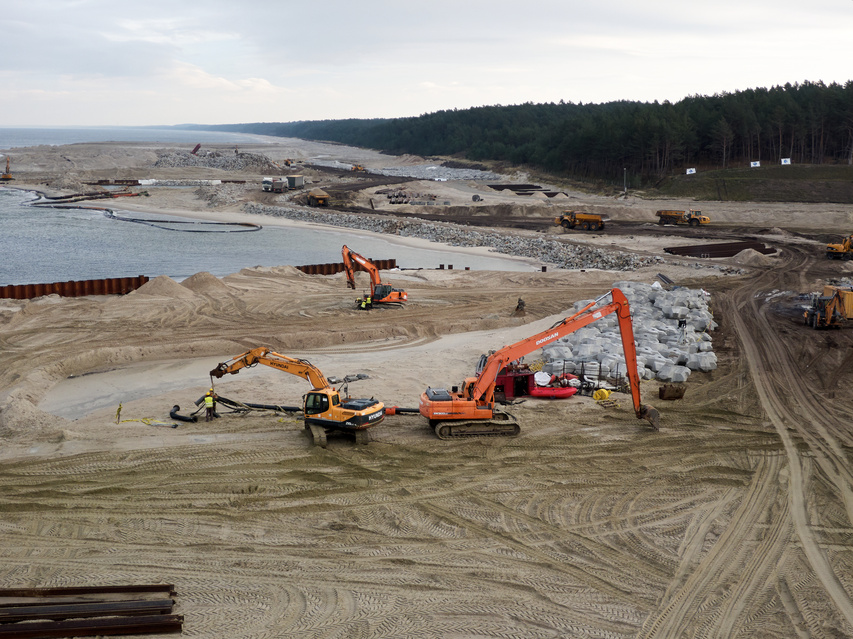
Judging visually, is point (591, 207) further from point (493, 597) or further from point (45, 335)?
point (493, 597)

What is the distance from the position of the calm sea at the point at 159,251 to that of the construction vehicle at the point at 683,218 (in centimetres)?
2198

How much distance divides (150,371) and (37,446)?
8339mm

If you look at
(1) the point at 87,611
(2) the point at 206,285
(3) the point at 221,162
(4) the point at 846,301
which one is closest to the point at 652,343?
(4) the point at 846,301

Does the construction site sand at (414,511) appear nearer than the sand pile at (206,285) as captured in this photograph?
Yes

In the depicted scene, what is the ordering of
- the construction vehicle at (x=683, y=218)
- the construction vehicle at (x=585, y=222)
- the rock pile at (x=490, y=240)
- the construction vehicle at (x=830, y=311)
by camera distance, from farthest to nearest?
the construction vehicle at (x=683, y=218) → the construction vehicle at (x=585, y=222) → the rock pile at (x=490, y=240) → the construction vehicle at (x=830, y=311)

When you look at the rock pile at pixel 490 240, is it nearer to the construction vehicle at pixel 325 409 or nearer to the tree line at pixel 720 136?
the construction vehicle at pixel 325 409

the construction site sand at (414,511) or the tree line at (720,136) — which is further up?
the tree line at (720,136)

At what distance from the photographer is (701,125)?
97000mm

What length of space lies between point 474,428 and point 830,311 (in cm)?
1990

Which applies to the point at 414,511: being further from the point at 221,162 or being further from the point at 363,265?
the point at 221,162

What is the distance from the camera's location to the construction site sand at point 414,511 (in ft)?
41.2

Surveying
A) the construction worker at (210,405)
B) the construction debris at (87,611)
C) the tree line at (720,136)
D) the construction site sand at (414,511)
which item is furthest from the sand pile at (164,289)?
the tree line at (720,136)

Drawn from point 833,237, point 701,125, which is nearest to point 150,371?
point 833,237

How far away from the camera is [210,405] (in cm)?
Answer: 2152
